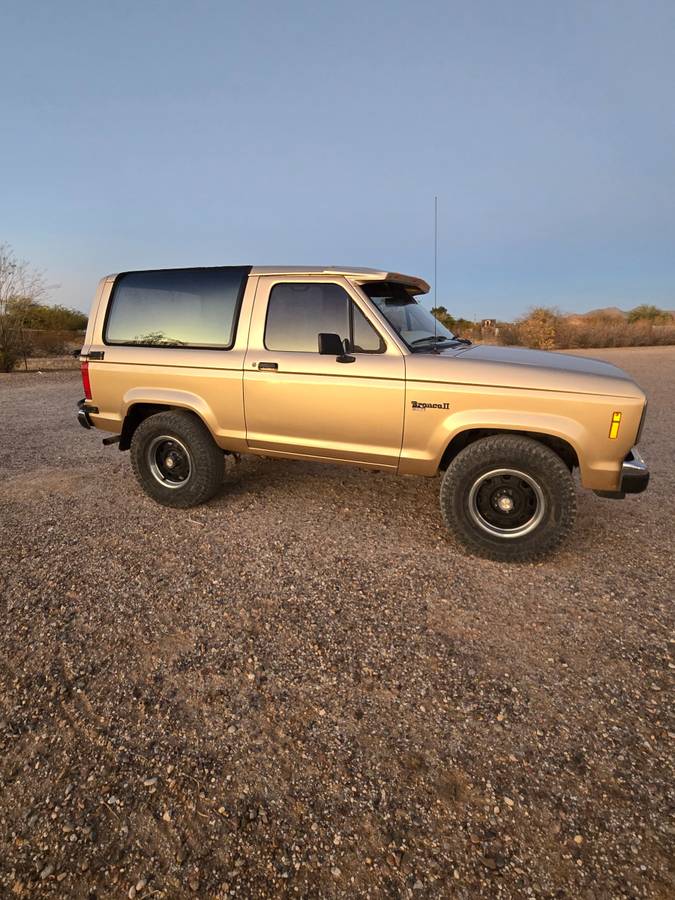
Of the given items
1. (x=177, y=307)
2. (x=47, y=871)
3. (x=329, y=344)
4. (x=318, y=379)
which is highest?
(x=177, y=307)

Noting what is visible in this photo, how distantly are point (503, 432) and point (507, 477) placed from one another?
1.11 ft

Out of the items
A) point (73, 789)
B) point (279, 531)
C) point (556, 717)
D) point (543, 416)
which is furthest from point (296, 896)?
point (543, 416)

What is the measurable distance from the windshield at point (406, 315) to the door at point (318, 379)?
20cm

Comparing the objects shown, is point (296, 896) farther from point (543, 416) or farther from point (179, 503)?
point (179, 503)

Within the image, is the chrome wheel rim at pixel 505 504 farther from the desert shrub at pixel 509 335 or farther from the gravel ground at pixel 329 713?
the desert shrub at pixel 509 335

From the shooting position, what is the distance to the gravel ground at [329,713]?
1519 millimetres

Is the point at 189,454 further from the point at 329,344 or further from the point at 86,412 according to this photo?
the point at 329,344

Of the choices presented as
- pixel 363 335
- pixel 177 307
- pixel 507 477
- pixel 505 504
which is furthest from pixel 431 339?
pixel 177 307

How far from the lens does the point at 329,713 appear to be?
208 centimetres

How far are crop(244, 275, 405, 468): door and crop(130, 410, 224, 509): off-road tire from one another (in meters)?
0.46

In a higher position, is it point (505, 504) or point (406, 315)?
point (406, 315)

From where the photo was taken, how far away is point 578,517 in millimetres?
4207

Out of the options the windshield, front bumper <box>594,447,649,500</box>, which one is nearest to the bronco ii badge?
the windshield

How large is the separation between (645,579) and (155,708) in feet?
10.4
